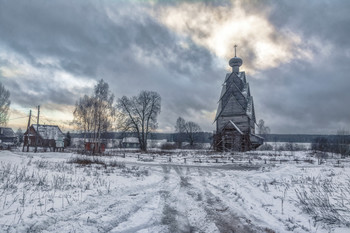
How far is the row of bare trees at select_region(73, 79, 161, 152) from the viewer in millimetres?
30394

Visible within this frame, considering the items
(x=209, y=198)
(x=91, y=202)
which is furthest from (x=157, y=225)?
(x=209, y=198)

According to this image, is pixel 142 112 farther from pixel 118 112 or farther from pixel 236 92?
pixel 236 92

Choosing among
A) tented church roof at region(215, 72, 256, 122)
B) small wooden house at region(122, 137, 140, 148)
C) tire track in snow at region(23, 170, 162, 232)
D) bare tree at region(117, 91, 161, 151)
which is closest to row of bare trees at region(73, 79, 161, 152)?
bare tree at region(117, 91, 161, 151)

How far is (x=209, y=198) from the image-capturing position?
675 centimetres

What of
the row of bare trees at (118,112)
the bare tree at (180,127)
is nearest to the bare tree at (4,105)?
the row of bare trees at (118,112)

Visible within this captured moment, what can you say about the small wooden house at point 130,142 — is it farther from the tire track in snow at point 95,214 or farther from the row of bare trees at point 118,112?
the tire track in snow at point 95,214

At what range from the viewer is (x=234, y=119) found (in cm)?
3772

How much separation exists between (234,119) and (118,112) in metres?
21.9

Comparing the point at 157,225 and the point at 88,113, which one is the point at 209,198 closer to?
the point at 157,225

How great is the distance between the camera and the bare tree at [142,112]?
41531 millimetres

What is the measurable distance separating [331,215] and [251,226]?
2.00m

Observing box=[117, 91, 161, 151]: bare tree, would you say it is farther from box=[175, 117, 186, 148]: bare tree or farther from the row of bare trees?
box=[175, 117, 186, 148]: bare tree

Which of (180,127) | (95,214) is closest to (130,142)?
(180,127)

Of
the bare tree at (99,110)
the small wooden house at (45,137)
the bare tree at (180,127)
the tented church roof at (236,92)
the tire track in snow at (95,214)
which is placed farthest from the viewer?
the bare tree at (180,127)
